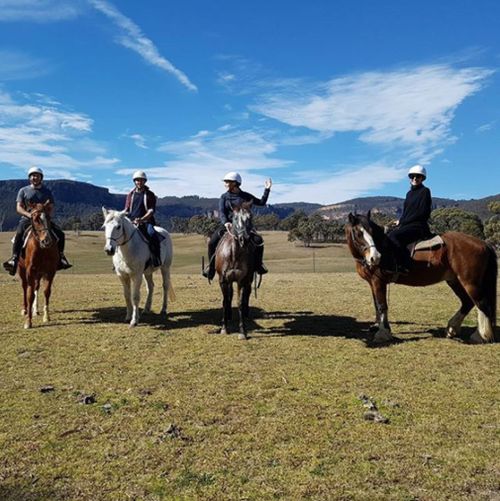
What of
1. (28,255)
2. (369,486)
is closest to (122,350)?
(28,255)

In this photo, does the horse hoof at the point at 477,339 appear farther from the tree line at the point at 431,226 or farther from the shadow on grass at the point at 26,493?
the tree line at the point at 431,226

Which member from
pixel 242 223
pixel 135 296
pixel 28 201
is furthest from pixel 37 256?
pixel 242 223

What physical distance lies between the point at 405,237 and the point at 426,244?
1.53ft

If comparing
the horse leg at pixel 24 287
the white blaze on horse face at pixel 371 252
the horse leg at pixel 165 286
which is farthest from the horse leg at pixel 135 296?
the white blaze on horse face at pixel 371 252

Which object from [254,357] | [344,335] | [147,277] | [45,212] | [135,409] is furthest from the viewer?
[147,277]

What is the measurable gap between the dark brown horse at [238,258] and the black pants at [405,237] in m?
3.17

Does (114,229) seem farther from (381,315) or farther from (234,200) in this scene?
(381,315)

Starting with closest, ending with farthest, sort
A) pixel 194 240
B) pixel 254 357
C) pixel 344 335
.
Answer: pixel 254 357 < pixel 344 335 < pixel 194 240

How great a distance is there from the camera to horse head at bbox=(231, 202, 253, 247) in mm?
9992

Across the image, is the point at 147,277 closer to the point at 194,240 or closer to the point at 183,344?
the point at 183,344

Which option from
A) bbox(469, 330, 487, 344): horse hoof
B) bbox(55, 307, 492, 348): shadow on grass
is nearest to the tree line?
bbox(55, 307, 492, 348): shadow on grass

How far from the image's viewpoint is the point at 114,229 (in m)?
10.5

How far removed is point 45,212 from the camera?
1129 cm

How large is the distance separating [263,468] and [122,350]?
5334 mm
